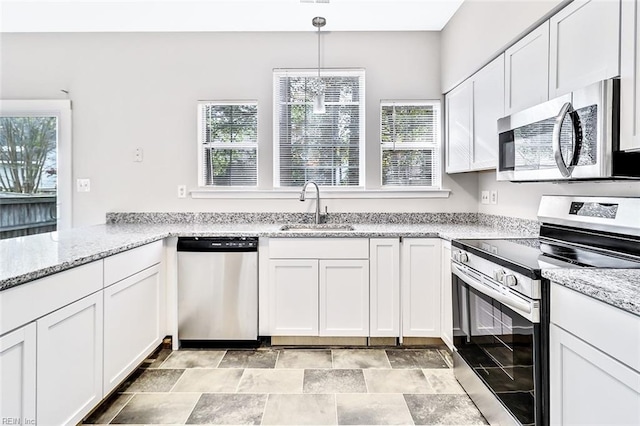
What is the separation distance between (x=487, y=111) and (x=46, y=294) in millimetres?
2560

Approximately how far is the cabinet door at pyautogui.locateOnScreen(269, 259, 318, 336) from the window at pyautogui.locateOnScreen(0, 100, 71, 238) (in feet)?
6.66

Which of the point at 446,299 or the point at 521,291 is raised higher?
the point at 521,291

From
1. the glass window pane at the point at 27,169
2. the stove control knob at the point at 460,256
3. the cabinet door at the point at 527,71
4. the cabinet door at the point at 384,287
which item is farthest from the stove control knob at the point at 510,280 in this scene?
the glass window pane at the point at 27,169

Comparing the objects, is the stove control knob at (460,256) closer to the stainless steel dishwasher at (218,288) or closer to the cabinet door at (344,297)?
the cabinet door at (344,297)

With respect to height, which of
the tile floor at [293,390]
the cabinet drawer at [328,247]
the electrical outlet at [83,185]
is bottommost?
the tile floor at [293,390]

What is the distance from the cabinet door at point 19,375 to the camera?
1.24 metres

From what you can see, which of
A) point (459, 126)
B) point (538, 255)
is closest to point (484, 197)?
point (459, 126)

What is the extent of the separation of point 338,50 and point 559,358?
2810 mm

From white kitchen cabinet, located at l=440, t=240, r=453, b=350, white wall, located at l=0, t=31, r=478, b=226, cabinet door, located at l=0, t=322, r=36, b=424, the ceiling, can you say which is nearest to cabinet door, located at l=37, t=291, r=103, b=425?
cabinet door, located at l=0, t=322, r=36, b=424

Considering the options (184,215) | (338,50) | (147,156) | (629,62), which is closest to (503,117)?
(629,62)

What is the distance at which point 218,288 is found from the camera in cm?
264

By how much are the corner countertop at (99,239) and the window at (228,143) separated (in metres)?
0.45

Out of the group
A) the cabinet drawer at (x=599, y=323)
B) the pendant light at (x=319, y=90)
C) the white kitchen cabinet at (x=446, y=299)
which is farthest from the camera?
the pendant light at (x=319, y=90)

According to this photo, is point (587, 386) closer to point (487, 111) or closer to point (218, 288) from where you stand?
point (487, 111)
